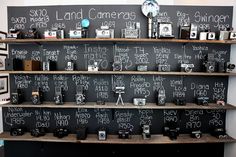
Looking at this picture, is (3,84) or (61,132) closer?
(61,132)

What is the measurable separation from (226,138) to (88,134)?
2.26 metres

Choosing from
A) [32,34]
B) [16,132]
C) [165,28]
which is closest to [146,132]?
[165,28]

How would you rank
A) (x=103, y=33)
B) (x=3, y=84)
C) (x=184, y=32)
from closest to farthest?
(x=103, y=33) → (x=184, y=32) → (x=3, y=84)

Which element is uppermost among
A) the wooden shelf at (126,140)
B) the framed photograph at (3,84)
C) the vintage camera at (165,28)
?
the vintage camera at (165,28)

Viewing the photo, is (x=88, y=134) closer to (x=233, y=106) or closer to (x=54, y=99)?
(x=54, y=99)

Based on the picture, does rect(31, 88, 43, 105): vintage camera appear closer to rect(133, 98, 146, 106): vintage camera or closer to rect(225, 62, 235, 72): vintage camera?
rect(133, 98, 146, 106): vintage camera

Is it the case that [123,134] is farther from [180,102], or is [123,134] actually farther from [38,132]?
[38,132]

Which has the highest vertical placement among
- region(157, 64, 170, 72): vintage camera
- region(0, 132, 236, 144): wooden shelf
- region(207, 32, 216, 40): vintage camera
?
region(207, 32, 216, 40): vintage camera

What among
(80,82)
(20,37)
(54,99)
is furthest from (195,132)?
(20,37)

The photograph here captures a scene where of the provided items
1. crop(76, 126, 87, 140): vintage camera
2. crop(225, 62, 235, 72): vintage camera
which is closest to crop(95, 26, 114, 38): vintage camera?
crop(76, 126, 87, 140): vintage camera

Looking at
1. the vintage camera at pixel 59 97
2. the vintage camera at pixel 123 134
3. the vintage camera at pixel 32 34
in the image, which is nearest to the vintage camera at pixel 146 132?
the vintage camera at pixel 123 134

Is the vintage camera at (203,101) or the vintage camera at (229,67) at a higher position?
the vintage camera at (229,67)

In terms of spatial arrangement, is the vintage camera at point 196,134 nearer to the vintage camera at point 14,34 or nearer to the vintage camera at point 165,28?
the vintage camera at point 165,28

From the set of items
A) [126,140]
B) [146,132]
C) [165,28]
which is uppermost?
[165,28]
